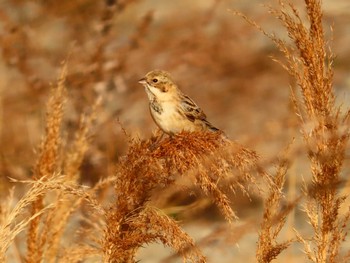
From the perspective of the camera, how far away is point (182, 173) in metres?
2.54

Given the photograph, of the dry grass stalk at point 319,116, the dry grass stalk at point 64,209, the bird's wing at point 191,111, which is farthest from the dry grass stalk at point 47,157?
the dry grass stalk at point 319,116

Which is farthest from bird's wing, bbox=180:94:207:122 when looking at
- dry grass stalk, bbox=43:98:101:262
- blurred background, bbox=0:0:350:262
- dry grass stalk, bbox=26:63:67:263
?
dry grass stalk, bbox=26:63:67:263

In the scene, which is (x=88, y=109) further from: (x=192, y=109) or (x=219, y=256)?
(x=192, y=109)

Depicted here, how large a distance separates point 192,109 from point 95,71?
186 centimetres

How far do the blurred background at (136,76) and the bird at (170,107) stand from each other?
11cm

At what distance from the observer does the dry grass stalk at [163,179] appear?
101 inches

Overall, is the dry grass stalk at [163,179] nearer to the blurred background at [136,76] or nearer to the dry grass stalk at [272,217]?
the dry grass stalk at [272,217]

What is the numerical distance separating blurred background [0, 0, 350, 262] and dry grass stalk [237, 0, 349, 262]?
18.0 inches

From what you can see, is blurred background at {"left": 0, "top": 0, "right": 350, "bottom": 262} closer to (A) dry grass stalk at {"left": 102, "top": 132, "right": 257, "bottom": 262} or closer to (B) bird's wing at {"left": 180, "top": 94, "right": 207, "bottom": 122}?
(B) bird's wing at {"left": 180, "top": 94, "right": 207, "bottom": 122}

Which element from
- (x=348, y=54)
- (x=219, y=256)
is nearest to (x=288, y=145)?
(x=219, y=256)

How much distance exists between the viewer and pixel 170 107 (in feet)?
13.8

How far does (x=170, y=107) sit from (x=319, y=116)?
166cm

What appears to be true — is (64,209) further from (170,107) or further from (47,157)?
(170,107)

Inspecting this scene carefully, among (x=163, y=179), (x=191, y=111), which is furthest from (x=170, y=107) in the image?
(x=163, y=179)
